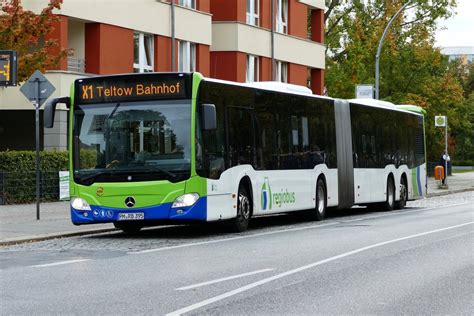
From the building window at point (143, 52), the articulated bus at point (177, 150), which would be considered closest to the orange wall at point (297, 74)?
the building window at point (143, 52)

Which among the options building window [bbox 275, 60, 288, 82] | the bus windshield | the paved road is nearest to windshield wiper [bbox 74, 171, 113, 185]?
the bus windshield

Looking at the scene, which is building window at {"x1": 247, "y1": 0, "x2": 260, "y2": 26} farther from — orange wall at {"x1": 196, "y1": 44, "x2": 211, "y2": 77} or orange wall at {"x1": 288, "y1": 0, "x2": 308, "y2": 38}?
orange wall at {"x1": 196, "y1": 44, "x2": 211, "y2": 77}

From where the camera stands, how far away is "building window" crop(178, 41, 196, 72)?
1688 inches

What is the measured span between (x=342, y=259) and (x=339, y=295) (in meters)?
3.93

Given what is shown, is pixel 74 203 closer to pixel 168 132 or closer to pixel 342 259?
pixel 168 132

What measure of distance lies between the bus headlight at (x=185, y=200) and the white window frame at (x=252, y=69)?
98.3 ft

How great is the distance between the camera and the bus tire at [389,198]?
Answer: 30.9 meters

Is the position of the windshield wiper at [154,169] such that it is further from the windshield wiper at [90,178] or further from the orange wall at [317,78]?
the orange wall at [317,78]

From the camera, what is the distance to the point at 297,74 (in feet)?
173

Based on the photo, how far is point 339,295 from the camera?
1046 centimetres

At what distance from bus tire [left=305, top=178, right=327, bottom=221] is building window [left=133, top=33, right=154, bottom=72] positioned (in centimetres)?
1629

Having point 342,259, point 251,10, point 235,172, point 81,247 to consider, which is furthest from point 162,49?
point 342,259

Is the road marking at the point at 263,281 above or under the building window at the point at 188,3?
under

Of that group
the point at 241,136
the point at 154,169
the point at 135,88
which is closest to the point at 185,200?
the point at 154,169
